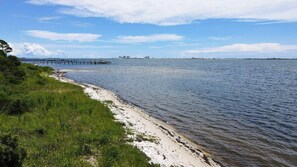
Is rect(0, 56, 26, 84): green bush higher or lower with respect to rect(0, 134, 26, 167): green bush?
higher

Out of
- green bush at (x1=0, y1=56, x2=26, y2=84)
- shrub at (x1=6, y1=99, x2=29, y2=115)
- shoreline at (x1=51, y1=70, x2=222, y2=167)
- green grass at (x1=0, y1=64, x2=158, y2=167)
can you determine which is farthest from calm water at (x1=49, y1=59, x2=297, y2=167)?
green bush at (x1=0, y1=56, x2=26, y2=84)

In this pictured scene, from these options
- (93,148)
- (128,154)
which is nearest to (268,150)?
(128,154)

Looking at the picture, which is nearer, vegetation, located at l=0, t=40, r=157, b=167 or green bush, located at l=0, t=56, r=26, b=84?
vegetation, located at l=0, t=40, r=157, b=167

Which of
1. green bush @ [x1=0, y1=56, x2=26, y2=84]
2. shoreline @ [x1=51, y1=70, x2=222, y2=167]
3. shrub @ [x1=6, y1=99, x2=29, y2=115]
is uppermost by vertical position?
green bush @ [x1=0, y1=56, x2=26, y2=84]

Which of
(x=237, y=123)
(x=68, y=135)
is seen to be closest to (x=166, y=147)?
(x=68, y=135)

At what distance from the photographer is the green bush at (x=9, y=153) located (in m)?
11.1

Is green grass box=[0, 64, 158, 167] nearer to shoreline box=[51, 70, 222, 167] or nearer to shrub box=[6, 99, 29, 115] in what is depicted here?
shrub box=[6, 99, 29, 115]

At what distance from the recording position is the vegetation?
1353 cm

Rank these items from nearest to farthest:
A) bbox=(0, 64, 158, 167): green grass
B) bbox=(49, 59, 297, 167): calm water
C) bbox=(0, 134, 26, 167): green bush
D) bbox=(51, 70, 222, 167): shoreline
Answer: bbox=(0, 134, 26, 167): green bush, bbox=(0, 64, 158, 167): green grass, bbox=(51, 70, 222, 167): shoreline, bbox=(49, 59, 297, 167): calm water

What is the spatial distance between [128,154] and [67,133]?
5170 millimetres

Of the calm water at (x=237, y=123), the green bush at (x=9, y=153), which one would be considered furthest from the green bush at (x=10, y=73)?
the green bush at (x=9, y=153)

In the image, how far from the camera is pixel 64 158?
45.7 feet

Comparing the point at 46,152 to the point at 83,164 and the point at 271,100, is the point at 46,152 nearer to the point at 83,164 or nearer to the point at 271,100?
the point at 83,164

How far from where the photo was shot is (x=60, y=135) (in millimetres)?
17688
